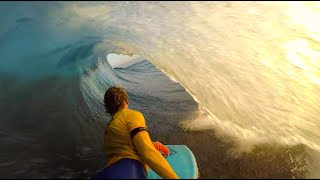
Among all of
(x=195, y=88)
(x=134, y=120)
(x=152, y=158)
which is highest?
(x=134, y=120)

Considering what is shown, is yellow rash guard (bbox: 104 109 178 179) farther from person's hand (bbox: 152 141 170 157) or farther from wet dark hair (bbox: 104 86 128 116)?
person's hand (bbox: 152 141 170 157)

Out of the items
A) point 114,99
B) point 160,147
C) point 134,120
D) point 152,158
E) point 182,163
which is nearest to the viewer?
point 152,158

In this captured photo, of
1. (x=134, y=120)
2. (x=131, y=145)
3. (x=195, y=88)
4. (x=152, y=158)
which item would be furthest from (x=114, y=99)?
(x=195, y=88)

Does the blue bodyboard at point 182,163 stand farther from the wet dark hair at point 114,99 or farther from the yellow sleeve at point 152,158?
the wet dark hair at point 114,99

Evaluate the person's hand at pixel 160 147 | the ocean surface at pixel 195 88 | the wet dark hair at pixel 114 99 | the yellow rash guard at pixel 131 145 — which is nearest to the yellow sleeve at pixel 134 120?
the yellow rash guard at pixel 131 145

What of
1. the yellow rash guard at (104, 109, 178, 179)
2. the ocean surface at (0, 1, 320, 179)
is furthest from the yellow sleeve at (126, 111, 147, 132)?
the ocean surface at (0, 1, 320, 179)

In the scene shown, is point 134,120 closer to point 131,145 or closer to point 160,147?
point 131,145

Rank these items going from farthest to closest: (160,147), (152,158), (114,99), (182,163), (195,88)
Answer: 1. (195,88)
2. (182,163)
3. (160,147)
4. (114,99)
5. (152,158)

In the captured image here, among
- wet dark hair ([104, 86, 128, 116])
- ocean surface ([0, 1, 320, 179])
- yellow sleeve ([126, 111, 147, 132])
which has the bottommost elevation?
ocean surface ([0, 1, 320, 179])
